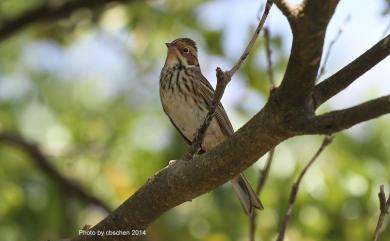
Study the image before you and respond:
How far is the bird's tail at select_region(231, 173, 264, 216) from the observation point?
4.49 meters

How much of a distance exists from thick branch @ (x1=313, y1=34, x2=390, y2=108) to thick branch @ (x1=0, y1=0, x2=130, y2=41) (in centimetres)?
458

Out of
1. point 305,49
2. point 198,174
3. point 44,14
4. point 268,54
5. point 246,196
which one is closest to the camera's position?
point 305,49

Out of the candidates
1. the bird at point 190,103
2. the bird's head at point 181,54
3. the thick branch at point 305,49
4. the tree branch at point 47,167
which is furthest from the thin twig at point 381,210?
the tree branch at point 47,167

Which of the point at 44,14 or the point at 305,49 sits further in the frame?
the point at 44,14

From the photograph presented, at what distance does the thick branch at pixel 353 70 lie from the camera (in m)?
2.94

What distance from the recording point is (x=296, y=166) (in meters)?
6.09

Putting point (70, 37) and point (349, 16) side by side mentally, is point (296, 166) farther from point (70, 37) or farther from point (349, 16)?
point (70, 37)

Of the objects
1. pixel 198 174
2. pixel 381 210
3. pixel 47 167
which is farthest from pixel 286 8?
pixel 47 167

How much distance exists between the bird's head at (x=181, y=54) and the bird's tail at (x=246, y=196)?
50.4 inches

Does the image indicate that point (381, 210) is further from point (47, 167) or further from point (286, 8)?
point (47, 167)

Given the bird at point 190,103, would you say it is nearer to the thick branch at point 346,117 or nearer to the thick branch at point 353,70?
the thick branch at point 353,70

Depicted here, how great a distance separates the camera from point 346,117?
2.76 metres

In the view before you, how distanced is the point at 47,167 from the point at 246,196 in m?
2.35

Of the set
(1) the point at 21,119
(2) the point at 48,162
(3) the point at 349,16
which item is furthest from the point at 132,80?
(3) the point at 349,16
